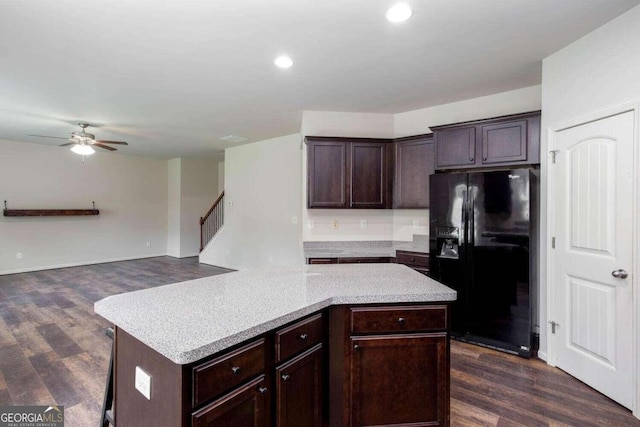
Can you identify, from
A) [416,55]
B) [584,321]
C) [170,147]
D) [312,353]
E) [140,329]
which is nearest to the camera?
[140,329]

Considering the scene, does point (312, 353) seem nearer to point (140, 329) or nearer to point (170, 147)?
point (140, 329)

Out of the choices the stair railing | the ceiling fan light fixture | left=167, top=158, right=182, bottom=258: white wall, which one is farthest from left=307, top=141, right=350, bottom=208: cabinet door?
left=167, top=158, right=182, bottom=258: white wall

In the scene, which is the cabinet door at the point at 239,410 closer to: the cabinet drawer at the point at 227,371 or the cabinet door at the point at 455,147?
the cabinet drawer at the point at 227,371

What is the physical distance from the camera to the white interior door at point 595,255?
2.15 metres

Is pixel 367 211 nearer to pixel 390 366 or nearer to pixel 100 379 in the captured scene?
pixel 390 366

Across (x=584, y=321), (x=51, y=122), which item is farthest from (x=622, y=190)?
(x=51, y=122)

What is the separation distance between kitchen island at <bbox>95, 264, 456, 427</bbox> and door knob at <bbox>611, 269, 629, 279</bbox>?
143 centimetres

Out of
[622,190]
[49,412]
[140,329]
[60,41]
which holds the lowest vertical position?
[49,412]

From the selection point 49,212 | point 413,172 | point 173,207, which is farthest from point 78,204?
point 413,172

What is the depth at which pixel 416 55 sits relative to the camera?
2.71 metres

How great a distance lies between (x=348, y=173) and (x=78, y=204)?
6.45 meters

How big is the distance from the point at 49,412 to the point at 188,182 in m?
6.76

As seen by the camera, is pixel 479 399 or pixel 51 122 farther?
pixel 51 122

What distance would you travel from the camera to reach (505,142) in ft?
10.3
